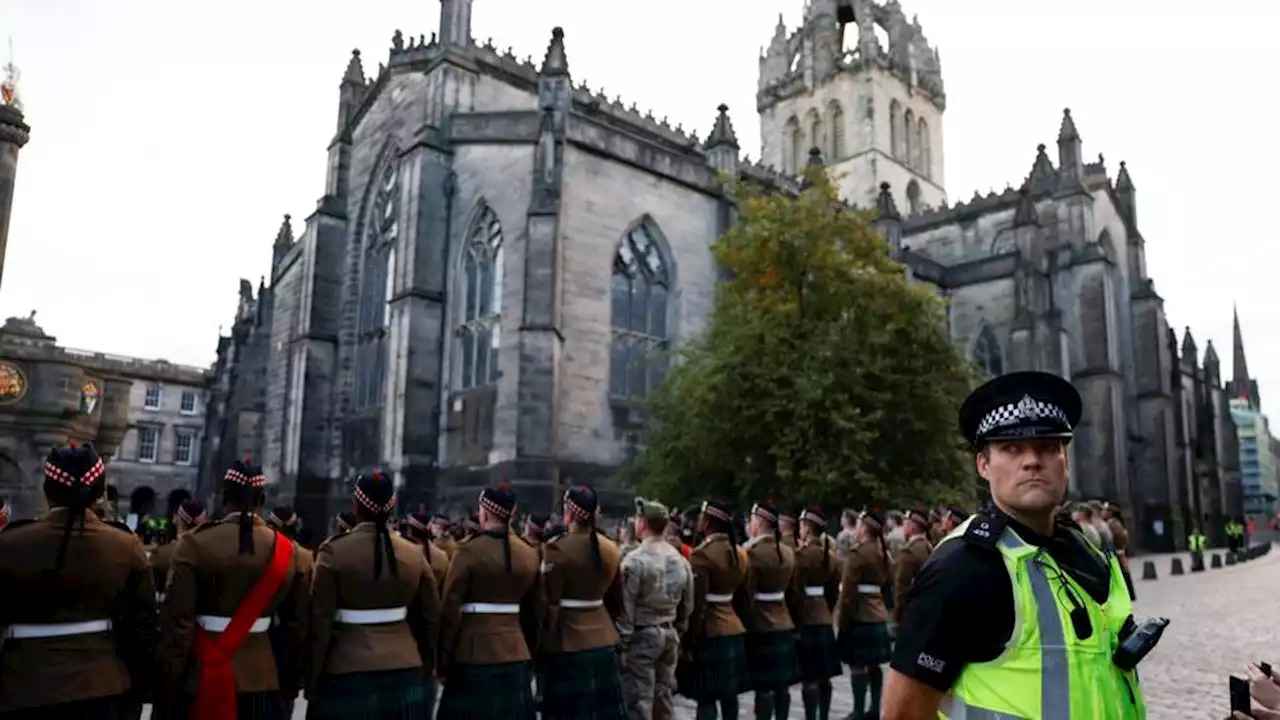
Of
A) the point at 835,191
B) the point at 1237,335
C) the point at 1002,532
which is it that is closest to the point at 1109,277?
the point at 835,191

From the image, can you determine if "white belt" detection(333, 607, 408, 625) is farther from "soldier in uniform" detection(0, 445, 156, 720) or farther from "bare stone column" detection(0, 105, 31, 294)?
"bare stone column" detection(0, 105, 31, 294)

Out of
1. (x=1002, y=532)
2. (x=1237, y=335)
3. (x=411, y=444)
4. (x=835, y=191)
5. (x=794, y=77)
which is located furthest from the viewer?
(x=1237, y=335)

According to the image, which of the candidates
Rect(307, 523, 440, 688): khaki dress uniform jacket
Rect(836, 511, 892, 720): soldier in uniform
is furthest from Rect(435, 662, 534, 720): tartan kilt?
Rect(836, 511, 892, 720): soldier in uniform

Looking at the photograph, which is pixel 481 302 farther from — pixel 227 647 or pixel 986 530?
pixel 986 530

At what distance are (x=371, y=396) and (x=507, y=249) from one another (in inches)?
264

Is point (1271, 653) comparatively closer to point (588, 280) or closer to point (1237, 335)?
point (588, 280)

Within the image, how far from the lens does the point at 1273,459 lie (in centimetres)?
11600

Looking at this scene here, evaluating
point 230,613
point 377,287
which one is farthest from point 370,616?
point 377,287

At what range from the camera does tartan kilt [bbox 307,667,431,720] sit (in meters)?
4.84

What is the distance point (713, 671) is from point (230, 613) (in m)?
3.69

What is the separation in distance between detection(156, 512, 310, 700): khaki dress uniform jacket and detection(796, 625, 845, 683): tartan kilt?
4574 mm

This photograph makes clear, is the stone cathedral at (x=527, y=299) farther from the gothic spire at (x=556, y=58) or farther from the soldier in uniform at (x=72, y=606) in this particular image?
the soldier in uniform at (x=72, y=606)

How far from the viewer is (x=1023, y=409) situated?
8.00 feet

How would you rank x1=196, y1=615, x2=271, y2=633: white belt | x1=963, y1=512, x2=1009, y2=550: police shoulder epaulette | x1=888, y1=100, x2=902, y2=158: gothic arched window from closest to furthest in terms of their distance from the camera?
x1=963, y1=512, x2=1009, y2=550: police shoulder epaulette, x1=196, y1=615, x2=271, y2=633: white belt, x1=888, y1=100, x2=902, y2=158: gothic arched window
